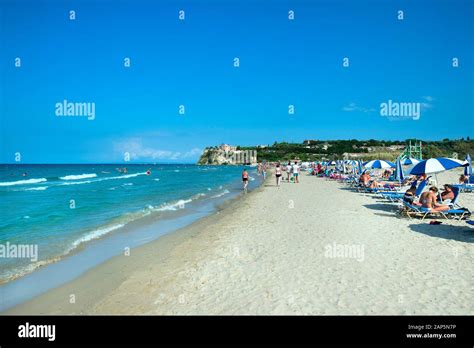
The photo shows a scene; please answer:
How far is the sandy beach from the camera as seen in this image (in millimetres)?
4707

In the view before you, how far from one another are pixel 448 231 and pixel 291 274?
5.20m

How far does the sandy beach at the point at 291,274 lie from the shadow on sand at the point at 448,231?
0.02m

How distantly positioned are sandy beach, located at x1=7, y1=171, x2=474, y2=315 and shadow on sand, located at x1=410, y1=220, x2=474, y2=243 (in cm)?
2

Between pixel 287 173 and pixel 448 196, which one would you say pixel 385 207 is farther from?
pixel 287 173

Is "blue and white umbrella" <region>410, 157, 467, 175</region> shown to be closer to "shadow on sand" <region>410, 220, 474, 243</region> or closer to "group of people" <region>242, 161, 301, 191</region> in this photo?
"shadow on sand" <region>410, 220, 474, 243</region>

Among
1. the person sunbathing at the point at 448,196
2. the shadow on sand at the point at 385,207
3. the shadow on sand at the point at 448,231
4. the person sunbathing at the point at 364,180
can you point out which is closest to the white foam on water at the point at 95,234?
the shadow on sand at the point at 448,231

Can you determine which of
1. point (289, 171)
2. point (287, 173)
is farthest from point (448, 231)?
point (287, 173)

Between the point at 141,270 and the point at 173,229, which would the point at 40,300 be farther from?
the point at 173,229

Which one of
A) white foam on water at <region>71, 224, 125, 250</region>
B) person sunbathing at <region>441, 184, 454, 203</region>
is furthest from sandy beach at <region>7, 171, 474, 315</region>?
white foam on water at <region>71, 224, 125, 250</region>

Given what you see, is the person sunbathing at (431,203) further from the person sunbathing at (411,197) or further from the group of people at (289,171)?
the group of people at (289,171)

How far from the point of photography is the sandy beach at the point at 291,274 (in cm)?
471
